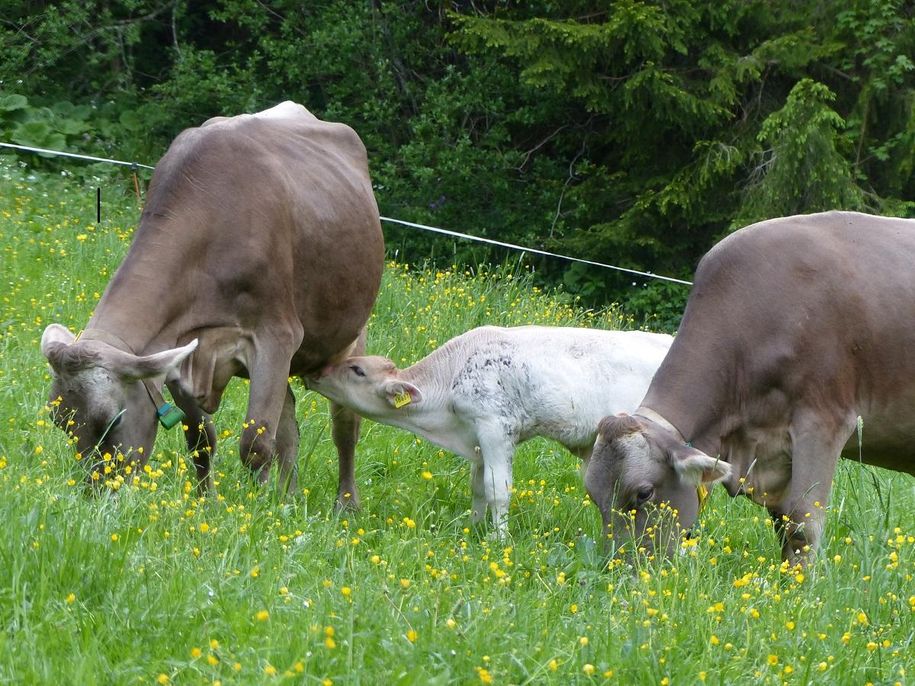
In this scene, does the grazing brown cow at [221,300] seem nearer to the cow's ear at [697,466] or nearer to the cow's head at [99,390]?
the cow's head at [99,390]

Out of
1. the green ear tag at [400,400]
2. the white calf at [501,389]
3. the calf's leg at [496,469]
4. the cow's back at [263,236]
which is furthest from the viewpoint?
the green ear tag at [400,400]

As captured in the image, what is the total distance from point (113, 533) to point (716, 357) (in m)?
2.89

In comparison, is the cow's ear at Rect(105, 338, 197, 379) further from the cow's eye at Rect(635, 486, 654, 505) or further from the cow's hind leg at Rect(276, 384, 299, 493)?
the cow's eye at Rect(635, 486, 654, 505)

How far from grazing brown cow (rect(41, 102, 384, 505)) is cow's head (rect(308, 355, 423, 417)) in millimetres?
148

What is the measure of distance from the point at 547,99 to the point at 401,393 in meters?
12.6

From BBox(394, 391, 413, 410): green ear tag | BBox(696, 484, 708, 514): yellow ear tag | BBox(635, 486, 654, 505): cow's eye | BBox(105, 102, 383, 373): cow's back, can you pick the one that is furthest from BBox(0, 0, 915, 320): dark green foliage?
BBox(635, 486, 654, 505): cow's eye

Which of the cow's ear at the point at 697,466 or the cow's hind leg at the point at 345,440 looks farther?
the cow's hind leg at the point at 345,440

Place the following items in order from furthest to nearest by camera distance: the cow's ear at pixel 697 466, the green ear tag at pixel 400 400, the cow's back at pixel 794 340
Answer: the green ear tag at pixel 400 400 < the cow's back at pixel 794 340 < the cow's ear at pixel 697 466

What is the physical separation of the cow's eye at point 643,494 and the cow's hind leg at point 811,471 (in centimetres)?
63

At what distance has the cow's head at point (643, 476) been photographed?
5801 mm

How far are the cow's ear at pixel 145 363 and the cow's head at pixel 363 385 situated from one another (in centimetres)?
169

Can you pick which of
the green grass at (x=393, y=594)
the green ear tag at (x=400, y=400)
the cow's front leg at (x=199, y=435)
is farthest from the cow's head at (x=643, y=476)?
the cow's front leg at (x=199, y=435)

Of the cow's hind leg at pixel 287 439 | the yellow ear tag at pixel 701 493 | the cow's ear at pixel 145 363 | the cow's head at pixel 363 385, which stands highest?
the cow's ear at pixel 145 363

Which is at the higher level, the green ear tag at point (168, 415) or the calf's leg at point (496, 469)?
the green ear tag at point (168, 415)
